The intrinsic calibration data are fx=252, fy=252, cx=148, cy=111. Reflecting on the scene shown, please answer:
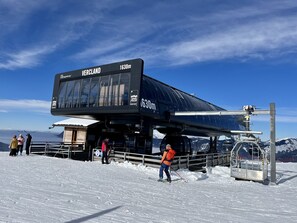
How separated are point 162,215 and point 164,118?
15854mm

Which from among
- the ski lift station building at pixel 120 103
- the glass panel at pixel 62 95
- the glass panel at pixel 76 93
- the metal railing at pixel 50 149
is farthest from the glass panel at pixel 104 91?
the metal railing at pixel 50 149

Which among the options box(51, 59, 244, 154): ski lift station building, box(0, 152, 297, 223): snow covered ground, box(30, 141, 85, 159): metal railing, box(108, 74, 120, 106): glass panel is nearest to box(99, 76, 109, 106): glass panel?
box(51, 59, 244, 154): ski lift station building

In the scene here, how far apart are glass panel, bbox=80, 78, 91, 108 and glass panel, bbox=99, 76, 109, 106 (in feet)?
4.98

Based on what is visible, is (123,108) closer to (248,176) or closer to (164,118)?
(164,118)

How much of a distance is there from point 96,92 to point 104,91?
921mm

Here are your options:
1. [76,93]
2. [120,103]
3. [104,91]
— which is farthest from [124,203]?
[76,93]

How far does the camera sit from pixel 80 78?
73.5ft

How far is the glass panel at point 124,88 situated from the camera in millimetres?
19281

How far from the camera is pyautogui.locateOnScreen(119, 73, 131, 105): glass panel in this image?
63.3 feet

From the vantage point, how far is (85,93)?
2188 cm

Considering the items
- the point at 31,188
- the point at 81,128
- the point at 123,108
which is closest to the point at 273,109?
the point at 123,108

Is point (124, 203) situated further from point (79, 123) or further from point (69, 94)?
point (79, 123)

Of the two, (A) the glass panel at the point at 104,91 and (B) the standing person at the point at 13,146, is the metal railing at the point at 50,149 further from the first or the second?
(A) the glass panel at the point at 104,91

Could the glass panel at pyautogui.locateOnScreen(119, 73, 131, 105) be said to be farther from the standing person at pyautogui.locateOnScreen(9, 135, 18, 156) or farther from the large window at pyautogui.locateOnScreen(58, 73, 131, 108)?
the standing person at pyautogui.locateOnScreen(9, 135, 18, 156)
